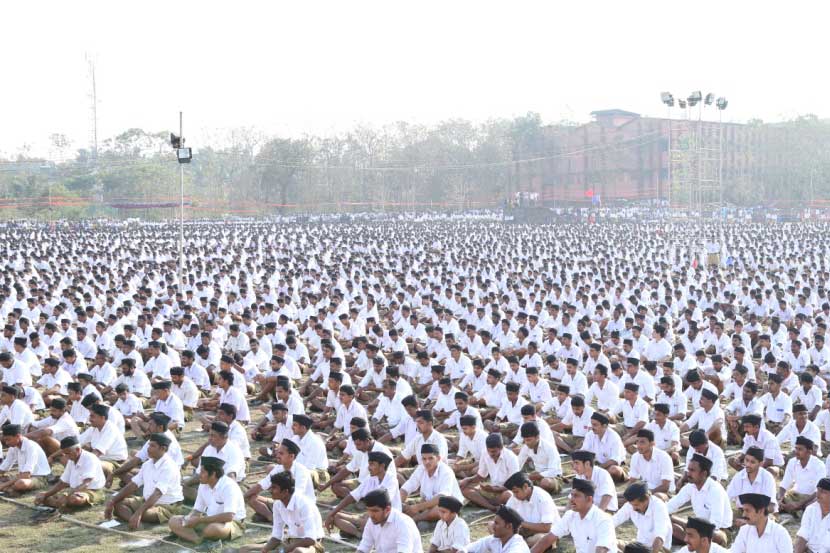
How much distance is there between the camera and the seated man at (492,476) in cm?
727

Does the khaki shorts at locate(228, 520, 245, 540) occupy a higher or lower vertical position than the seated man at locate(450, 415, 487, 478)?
lower

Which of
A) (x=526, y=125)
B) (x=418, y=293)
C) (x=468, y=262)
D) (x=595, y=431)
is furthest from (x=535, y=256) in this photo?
(x=526, y=125)

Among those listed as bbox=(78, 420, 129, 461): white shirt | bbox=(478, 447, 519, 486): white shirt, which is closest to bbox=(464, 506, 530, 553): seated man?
bbox=(478, 447, 519, 486): white shirt

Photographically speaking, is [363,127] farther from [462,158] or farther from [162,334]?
[162,334]

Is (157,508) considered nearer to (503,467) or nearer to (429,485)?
(429,485)

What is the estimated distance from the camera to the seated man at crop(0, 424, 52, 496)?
8.00m

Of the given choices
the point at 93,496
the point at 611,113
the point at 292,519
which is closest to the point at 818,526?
the point at 292,519

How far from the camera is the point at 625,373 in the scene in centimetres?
1067

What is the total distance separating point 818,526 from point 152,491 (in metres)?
4.65

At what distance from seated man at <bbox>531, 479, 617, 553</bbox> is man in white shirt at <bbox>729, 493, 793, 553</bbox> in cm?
78

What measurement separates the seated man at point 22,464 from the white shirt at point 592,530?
469cm

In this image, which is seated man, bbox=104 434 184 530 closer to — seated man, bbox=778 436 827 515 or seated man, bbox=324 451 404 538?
seated man, bbox=324 451 404 538

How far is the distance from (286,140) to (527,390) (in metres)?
53.4

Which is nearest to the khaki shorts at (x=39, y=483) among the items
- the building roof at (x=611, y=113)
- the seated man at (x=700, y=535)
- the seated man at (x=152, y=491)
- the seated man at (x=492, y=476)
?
the seated man at (x=152, y=491)
